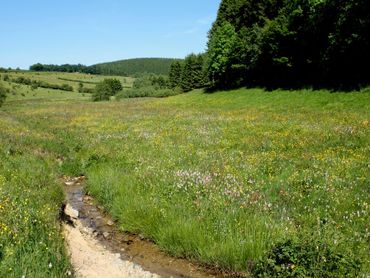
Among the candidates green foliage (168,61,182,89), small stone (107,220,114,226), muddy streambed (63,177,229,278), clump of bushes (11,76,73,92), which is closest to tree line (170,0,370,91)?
small stone (107,220,114,226)

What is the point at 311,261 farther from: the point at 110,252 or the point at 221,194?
the point at 110,252

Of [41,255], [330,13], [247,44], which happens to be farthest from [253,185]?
[247,44]

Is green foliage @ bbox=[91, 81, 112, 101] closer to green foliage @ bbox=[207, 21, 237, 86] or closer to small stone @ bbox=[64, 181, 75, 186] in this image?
green foliage @ bbox=[207, 21, 237, 86]

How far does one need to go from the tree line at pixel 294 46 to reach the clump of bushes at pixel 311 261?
106 ft

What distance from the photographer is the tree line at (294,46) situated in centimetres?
3681

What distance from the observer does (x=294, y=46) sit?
46562mm

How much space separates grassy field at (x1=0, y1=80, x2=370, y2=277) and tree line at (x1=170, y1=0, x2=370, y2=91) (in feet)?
62.9

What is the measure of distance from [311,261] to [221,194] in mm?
4195

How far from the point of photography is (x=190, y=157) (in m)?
15.3

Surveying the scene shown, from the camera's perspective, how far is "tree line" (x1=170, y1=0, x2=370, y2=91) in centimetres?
3681

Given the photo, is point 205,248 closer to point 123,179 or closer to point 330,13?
point 123,179

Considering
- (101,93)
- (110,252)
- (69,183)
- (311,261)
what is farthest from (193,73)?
(311,261)

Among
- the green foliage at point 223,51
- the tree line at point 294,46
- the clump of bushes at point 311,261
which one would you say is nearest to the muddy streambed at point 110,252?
the clump of bushes at point 311,261

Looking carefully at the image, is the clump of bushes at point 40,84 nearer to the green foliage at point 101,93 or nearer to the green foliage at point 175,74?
the green foliage at point 101,93
